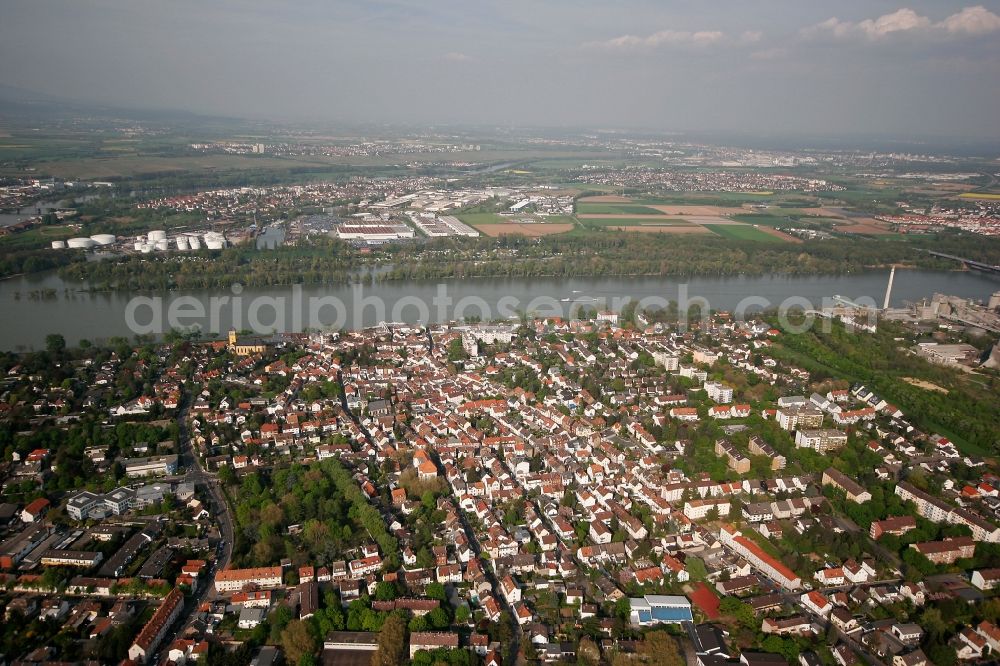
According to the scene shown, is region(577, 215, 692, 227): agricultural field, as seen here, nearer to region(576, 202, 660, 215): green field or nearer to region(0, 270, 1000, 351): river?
region(576, 202, 660, 215): green field

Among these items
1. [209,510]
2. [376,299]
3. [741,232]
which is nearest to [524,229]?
[741,232]

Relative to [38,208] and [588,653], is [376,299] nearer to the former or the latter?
[588,653]

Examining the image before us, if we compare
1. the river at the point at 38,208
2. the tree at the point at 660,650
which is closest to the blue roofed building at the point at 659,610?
the tree at the point at 660,650

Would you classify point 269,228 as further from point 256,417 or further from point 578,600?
point 578,600

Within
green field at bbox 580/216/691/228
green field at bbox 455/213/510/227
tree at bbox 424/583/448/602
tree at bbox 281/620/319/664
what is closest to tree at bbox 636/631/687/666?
tree at bbox 424/583/448/602

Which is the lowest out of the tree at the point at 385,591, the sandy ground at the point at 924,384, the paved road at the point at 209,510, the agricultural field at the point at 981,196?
the paved road at the point at 209,510

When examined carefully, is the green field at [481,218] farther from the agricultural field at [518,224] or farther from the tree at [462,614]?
the tree at [462,614]

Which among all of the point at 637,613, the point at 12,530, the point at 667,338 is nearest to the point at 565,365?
the point at 667,338
